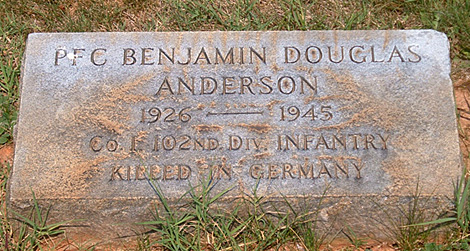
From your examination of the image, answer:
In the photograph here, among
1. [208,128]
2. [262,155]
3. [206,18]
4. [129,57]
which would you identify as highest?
[206,18]

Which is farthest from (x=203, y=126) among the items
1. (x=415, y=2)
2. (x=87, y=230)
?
(x=415, y=2)

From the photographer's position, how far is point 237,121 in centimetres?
305

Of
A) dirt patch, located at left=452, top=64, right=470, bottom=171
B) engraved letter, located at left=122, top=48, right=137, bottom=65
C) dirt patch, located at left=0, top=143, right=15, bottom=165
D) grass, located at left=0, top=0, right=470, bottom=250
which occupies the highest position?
grass, located at left=0, top=0, right=470, bottom=250

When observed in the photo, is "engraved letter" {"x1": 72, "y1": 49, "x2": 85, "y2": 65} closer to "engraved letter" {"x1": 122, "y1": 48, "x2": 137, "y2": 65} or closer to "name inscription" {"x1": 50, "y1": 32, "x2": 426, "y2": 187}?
"name inscription" {"x1": 50, "y1": 32, "x2": 426, "y2": 187}

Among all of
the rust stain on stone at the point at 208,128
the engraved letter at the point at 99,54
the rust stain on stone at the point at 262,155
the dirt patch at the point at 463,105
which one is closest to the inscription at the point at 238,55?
the engraved letter at the point at 99,54

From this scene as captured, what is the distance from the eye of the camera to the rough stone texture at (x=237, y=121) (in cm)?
291

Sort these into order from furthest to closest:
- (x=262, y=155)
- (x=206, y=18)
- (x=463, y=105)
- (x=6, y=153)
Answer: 1. (x=206, y=18)
2. (x=463, y=105)
3. (x=6, y=153)
4. (x=262, y=155)

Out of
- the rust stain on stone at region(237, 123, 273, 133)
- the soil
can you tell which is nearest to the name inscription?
the rust stain on stone at region(237, 123, 273, 133)

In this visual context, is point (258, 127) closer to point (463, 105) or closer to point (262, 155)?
point (262, 155)

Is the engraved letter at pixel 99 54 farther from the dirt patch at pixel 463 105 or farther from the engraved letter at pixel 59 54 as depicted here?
the dirt patch at pixel 463 105

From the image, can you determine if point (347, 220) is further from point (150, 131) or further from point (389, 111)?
point (150, 131)

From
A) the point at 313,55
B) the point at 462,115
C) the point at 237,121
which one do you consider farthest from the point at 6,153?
the point at 462,115

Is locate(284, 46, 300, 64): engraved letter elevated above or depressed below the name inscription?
above

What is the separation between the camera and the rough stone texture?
115 inches
